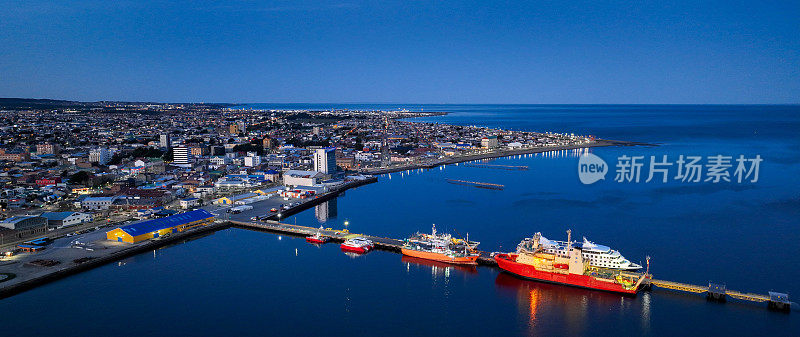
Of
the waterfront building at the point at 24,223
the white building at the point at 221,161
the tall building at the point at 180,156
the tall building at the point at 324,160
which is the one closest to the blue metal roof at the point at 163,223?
the waterfront building at the point at 24,223

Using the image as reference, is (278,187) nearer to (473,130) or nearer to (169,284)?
(169,284)

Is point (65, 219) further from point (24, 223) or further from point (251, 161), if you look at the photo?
point (251, 161)

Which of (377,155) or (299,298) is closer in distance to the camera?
(299,298)

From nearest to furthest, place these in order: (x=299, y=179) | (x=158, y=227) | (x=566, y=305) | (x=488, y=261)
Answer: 1. (x=566, y=305)
2. (x=488, y=261)
3. (x=158, y=227)
4. (x=299, y=179)

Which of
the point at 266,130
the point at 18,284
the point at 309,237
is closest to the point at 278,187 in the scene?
the point at 309,237

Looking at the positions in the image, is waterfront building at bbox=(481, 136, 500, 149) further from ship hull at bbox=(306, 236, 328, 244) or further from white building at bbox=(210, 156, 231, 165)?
ship hull at bbox=(306, 236, 328, 244)

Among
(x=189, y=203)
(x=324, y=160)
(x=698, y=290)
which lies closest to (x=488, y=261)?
(x=698, y=290)
